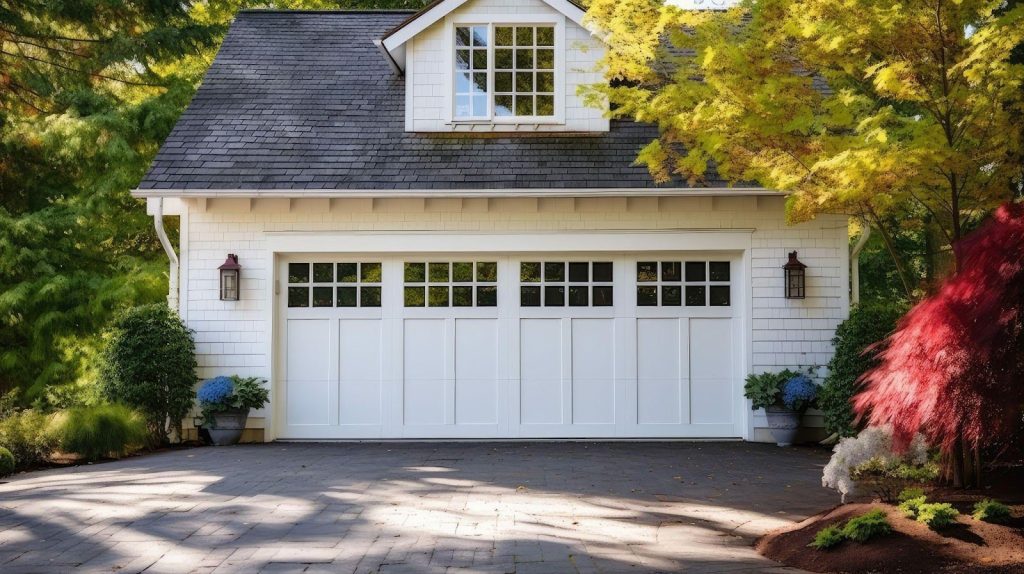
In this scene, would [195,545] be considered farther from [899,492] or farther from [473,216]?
[473,216]

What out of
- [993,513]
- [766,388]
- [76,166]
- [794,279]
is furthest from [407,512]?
[76,166]

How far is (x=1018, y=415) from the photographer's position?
5.62 meters

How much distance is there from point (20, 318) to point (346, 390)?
6232 millimetres

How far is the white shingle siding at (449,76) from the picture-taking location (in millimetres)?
12664

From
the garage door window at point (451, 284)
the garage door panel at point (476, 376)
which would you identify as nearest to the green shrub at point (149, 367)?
the garage door window at point (451, 284)

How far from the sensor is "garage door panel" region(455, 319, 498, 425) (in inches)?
480

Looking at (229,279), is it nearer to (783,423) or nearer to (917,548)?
(783,423)

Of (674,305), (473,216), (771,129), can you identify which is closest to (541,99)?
(473,216)

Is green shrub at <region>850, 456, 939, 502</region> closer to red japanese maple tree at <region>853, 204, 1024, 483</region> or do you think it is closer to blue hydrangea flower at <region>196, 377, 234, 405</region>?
red japanese maple tree at <region>853, 204, 1024, 483</region>

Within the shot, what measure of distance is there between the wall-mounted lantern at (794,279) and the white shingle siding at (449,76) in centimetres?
285

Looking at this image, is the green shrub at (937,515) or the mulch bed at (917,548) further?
the green shrub at (937,515)

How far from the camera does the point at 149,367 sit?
37.0ft

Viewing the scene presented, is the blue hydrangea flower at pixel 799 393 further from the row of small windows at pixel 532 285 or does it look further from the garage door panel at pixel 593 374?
the garage door panel at pixel 593 374

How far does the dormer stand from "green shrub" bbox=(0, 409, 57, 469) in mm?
5540
